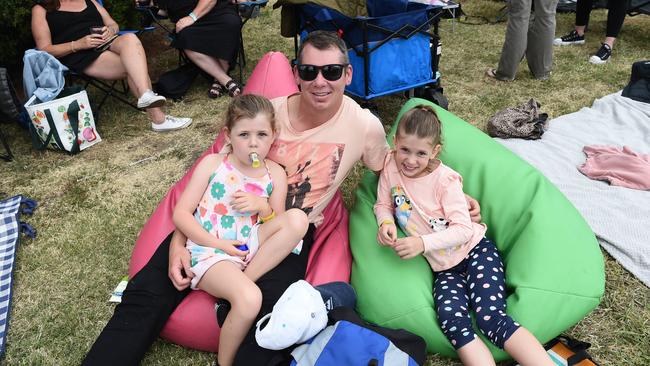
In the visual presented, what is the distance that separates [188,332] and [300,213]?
68cm

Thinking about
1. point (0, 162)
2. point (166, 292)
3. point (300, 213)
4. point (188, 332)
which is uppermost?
point (300, 213)

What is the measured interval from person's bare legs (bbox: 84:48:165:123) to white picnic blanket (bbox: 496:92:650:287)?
2890 millimetres

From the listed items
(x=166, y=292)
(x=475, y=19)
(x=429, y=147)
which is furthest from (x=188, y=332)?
Result: (x=475, y=19)

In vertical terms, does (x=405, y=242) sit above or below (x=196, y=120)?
above

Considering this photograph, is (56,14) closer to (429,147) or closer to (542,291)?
(429,147)

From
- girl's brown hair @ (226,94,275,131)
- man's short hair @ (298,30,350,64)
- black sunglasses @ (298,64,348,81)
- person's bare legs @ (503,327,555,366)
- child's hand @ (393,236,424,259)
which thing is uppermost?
man's short hair @ (298,30,350,64)

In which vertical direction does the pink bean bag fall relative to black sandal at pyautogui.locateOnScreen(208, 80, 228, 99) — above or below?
above

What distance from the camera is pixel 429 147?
79.7 inches

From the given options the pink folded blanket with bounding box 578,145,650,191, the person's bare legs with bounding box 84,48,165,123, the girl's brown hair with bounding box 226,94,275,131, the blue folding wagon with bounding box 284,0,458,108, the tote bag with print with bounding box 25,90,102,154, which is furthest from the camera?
the person's bare legs with bounding box 84,48,165,123

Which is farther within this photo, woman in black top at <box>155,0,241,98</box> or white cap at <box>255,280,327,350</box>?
woman in black top at <box>155,0,241,98</box>

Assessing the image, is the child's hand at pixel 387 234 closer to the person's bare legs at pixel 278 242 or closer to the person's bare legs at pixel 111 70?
the person's bare legs at pixel 278 242

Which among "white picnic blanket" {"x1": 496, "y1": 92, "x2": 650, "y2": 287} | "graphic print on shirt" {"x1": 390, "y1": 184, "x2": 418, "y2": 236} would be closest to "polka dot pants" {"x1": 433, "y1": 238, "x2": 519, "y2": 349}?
"graphic print on shirt" {"x1": 390, "y1": 184, "x2": 418, "y2": 236}

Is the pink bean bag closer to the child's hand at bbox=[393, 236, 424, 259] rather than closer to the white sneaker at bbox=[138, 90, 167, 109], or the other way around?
the child's hand at bbox=[393, 236, 424, 259]

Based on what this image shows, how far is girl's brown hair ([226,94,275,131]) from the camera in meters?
1.99
